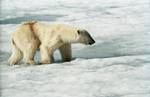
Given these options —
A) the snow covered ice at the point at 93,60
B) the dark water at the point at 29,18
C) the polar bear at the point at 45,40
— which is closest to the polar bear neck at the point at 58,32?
the polar bear at the point at 45,40

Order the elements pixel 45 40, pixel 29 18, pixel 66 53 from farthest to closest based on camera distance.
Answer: pixel 29 18, pixel 66 53, pixel 45 40

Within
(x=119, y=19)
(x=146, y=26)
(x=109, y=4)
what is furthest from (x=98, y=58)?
(x=109, y=4)

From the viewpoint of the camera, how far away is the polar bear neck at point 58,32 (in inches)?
257

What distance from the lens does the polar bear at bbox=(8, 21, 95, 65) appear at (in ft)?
21.3

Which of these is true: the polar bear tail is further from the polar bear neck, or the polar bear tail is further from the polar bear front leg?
the polar bear front leg

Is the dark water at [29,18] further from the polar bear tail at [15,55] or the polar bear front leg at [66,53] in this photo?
the polar bear front leg at [66,53]

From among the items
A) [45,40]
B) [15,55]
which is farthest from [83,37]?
[15,55]

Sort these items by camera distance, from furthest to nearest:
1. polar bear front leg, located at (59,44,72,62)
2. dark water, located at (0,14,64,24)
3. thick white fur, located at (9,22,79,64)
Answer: dark water, located at (0,14,64,24) < polar bear front leg, located at (59,44,72,62) < thick white fur, located at (9,22,79,64)

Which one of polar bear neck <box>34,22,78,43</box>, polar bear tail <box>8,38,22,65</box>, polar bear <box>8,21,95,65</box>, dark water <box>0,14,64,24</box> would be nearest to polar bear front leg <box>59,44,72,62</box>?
polar bear <box>8,21,95,65</box>

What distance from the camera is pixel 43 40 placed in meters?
6.54

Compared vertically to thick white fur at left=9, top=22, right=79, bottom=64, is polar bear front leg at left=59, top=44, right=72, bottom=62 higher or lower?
lower

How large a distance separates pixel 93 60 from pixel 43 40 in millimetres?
653

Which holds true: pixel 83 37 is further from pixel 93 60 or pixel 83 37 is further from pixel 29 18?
pixel 29 18

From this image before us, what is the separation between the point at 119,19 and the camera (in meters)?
10.6
